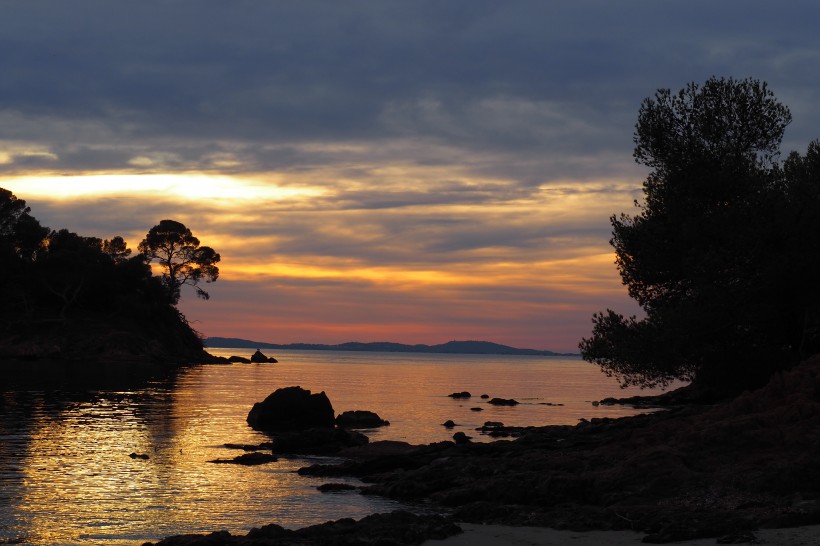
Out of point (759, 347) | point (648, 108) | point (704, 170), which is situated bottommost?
point (759, 347)

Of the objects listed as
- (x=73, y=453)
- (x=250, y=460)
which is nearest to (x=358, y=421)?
(x=250, y=460)

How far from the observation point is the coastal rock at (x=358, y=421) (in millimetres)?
50031

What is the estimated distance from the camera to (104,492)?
956 inches

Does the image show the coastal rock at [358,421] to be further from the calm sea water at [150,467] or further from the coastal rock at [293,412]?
the coastal rock at [293,412]

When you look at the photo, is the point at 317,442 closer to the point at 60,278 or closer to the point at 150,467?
the point at 150,467

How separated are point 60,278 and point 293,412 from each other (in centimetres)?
8681

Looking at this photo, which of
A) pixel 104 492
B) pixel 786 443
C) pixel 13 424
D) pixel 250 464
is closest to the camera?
pixel 786 443

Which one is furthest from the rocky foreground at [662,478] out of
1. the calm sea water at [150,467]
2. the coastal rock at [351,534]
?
the calm sea water at [150,467]

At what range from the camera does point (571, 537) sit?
1631 cm

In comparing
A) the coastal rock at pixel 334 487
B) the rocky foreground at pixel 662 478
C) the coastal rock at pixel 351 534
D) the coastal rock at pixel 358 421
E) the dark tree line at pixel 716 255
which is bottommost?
the coastal rock at pixel 358 421

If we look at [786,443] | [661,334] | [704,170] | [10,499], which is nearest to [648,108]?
[704,170]

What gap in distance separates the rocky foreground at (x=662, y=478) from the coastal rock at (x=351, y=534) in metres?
0.12

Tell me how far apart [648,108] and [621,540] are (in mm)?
29347

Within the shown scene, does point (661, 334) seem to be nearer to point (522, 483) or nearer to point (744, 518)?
point (522, 483)
